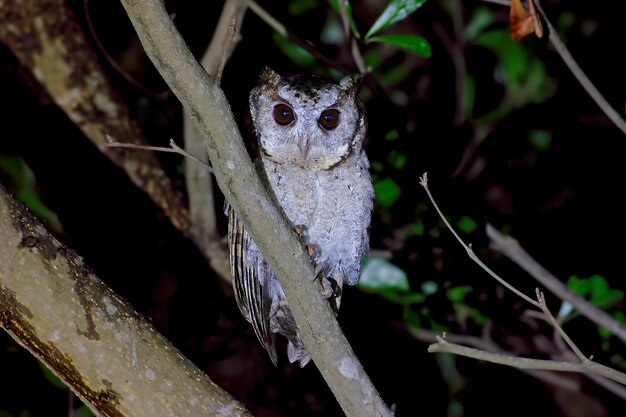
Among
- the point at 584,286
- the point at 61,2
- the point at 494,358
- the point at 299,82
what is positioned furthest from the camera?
the point at 584,286

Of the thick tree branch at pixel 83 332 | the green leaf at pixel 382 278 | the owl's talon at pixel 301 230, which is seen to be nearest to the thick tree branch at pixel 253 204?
the thick tree branch at pixel 83 332

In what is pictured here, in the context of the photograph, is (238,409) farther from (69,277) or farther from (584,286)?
(584,286)

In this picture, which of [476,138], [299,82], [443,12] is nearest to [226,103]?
[299,82]

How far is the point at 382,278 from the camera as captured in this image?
2500 mm

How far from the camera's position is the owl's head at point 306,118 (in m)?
1.87

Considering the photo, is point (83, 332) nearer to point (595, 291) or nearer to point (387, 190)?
point (387, 190)

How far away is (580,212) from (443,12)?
49.9 inches

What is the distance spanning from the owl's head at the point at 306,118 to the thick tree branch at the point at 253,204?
1.71 ft

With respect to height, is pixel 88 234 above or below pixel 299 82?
below

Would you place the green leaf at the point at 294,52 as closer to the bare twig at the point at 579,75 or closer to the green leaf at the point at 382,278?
the green leaf at the point at 382,278

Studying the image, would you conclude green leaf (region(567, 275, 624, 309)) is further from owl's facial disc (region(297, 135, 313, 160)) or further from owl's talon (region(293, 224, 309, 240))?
owl's facial disc (region(297, 135, 313, 160))

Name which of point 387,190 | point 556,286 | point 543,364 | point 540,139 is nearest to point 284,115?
point 387,190

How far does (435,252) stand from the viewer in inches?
102

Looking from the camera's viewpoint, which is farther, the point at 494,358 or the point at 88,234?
the point at 88,234
